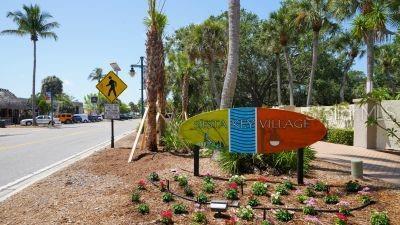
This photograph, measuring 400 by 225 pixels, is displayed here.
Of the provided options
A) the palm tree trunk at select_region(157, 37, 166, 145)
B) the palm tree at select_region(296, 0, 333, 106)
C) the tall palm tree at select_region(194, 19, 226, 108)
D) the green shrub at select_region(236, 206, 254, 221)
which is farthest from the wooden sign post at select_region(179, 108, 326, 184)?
the tall palm tree at select_region(194, 19, 226, 108)

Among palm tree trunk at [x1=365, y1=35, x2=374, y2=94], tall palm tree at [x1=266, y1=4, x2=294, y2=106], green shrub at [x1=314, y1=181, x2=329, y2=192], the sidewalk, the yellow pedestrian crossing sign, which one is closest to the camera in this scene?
green shrub at [x1=314, y1=181, x2=329, y2=192]

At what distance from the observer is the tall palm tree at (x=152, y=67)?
13.9 m

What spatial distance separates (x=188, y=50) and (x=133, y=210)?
27.4 meters

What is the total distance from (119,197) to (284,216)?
2.93 m

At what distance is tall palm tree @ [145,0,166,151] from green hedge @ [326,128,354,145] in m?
8.72

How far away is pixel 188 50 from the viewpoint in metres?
33.2

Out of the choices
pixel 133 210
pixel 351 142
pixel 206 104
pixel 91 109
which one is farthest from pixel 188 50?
pixel 91 109

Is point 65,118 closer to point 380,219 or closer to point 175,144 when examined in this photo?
point 175,144

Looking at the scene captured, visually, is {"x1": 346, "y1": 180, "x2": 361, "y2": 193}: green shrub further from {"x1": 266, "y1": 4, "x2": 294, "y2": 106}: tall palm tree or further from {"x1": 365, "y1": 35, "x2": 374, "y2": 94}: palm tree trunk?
A: {"x1": 266, "y1": 4, "x2": 294, "y2": 106}: tall palm tree

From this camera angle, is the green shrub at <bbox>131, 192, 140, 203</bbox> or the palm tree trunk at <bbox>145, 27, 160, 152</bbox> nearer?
the green shrub at <bbox>131, 192, 140, 203</bbox>

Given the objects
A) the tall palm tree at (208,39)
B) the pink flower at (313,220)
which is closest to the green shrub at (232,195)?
the pink flower at (313,220)

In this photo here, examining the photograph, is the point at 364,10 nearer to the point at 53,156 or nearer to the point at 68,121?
the point at 53,156

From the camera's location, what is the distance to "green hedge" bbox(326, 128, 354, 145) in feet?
59.4

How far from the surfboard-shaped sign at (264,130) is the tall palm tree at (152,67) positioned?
211 inches
